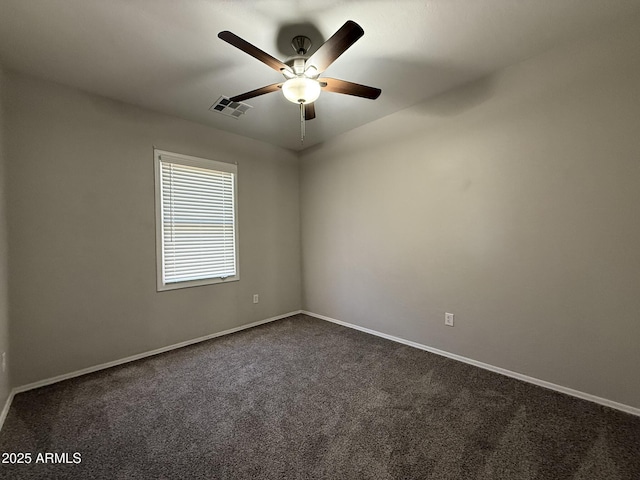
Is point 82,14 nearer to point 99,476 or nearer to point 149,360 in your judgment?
point 99,476

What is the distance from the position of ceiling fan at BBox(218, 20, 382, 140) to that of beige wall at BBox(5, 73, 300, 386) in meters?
1.56

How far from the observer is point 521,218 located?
88.8 inches

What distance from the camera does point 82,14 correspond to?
1660mm

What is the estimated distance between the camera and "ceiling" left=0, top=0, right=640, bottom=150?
166 cm

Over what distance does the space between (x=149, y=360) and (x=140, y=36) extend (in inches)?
112

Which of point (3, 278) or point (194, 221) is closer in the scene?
point (3, 278)

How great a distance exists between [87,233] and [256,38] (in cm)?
228

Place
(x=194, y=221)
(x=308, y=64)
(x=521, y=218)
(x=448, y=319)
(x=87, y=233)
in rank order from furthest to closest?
1. (x=194, y=221)
2. (x=448, y=319)
3. (x=87, y=233)
4. (x=521, y=218)
5. (x=308, y=64)

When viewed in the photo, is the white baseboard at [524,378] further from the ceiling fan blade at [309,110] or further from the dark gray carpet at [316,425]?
the ceiling fan blade at [309,110]

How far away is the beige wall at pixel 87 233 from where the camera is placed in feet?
7.28

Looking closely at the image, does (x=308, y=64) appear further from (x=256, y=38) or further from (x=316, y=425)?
(x=316, y=425)

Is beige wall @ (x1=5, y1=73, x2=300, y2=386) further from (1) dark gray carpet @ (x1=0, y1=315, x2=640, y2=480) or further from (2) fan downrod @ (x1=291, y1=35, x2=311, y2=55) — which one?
(2) fan downrod @ (x1=291, y1=35, x2=311, y2=55)

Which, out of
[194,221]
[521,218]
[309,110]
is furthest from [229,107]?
[521,218]

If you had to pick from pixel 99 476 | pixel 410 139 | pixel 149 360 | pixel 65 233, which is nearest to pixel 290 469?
pixel 99 476
